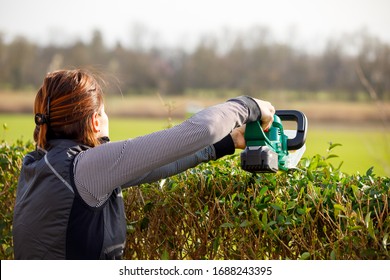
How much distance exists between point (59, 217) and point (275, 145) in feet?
Answer: 3.26

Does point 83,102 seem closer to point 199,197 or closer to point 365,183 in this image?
point 199,197

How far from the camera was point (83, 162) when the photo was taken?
219cm

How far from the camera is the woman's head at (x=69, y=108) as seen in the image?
2.31 meters

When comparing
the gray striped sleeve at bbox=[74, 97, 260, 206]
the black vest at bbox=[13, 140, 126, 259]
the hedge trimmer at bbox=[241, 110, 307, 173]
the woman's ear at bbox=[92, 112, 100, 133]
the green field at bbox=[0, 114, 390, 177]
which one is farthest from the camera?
the green field at bbox=[0, 114, 390, 177]

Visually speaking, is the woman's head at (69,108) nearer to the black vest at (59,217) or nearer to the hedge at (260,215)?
the black vest at (59,217)

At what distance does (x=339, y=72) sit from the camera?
40969mm

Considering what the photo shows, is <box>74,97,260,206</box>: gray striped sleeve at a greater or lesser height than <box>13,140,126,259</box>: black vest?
greater

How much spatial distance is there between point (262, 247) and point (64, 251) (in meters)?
0.93

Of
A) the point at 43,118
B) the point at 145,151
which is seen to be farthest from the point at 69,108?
the point at 145,151

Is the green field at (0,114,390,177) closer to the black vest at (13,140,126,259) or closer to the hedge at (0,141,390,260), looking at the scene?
the hedge at (0,141,390,260)

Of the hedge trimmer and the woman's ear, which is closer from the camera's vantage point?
the woman's ear

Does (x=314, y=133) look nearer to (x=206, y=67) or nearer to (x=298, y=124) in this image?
(x=206, y=67)

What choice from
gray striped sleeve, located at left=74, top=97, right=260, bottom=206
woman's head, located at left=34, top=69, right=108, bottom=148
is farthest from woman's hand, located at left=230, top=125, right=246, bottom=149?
woman's head, located at left=34, top=69, right=108, bottom=148

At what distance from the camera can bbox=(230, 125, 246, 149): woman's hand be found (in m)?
2.67
